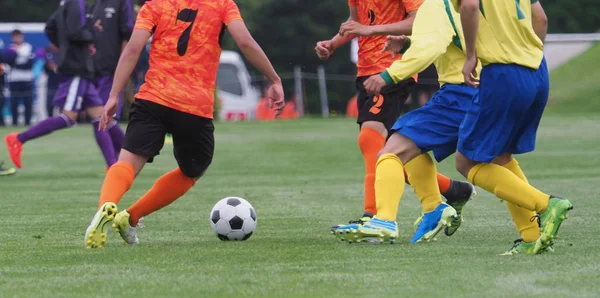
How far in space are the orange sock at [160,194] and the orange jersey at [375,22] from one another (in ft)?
4.87

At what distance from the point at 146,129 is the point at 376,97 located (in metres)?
1.59

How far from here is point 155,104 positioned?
684 cm

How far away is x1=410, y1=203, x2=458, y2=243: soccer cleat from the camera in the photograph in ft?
22.5

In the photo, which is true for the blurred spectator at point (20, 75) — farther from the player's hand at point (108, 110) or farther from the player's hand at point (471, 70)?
the player's hand at point (471, 70)

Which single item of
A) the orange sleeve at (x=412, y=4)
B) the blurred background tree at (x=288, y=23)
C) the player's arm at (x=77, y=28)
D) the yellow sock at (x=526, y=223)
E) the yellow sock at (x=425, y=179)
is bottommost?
the blurred background tree at (x=288, y=23)

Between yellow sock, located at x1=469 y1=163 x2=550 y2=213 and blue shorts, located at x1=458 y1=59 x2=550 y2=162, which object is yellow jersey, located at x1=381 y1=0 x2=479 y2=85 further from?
yellow sock, located at x1=469 y1=163 x2=550 y2=213

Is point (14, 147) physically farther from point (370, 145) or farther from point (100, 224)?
point (100, 224)

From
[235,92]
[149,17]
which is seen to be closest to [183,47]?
[149,17]

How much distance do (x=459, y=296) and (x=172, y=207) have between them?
507 cm

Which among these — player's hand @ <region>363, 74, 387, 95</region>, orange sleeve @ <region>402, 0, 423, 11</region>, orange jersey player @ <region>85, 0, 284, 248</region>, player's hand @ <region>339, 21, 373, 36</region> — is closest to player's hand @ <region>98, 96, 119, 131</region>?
orange jersey player @ <region>85, 0, 284, 248</region>

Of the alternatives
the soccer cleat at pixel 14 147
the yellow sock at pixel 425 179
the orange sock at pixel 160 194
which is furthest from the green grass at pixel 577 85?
the orange sock at pixel 160 194

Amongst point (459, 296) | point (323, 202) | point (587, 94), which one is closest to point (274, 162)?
point (323, 202)

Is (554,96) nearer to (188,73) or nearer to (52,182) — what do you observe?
(52,182)

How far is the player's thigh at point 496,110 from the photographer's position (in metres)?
5.97
